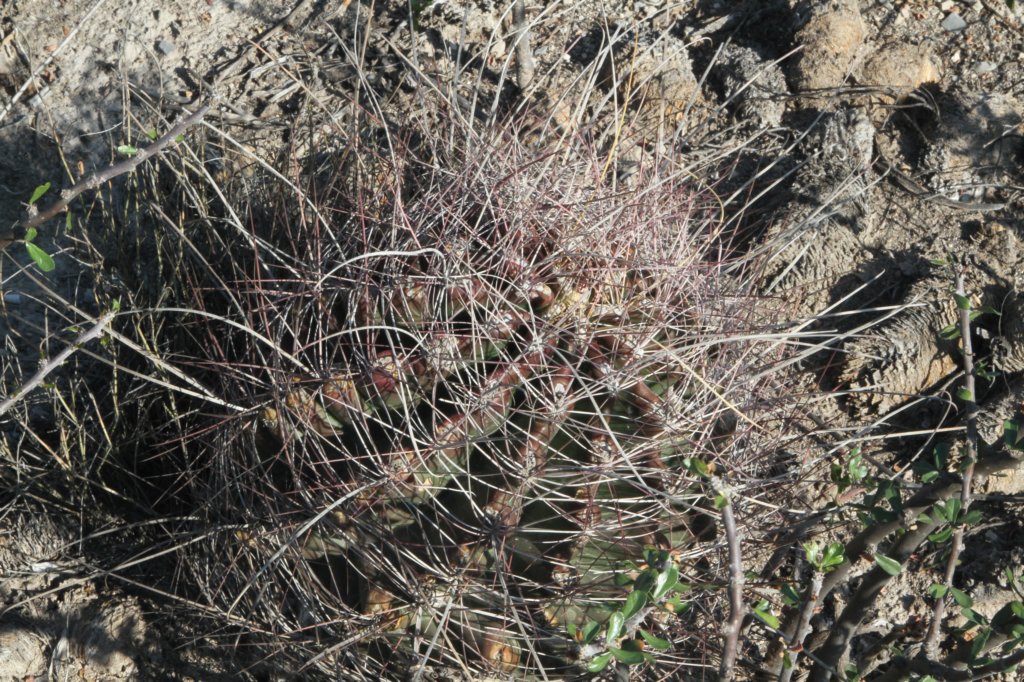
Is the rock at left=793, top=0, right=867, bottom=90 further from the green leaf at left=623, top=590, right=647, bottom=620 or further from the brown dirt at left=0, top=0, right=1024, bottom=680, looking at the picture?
the green leaf at left=623, top=590, right=647, bottom=620

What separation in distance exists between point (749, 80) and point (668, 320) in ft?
3.99

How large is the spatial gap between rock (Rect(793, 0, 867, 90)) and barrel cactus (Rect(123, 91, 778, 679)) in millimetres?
1094

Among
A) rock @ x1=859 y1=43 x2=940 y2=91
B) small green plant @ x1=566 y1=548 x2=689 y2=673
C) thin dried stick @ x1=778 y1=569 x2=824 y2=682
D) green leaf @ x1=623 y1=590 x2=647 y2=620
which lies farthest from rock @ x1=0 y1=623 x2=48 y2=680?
rock @ x1=859 y1=43 x2=940 y2=91

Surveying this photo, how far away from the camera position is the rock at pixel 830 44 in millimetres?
2775

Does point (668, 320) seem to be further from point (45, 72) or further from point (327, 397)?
point (45, 72)

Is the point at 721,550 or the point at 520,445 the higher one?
the point at 520,445

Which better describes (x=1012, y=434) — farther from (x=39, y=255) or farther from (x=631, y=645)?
(x=39, y=255)

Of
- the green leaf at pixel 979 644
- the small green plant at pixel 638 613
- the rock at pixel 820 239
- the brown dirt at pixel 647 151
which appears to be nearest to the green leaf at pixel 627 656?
the small green plant at pixel 638 613

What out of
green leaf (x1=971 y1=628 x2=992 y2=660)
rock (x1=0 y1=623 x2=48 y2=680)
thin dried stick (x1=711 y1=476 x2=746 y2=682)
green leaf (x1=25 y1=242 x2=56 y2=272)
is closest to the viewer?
thin dried stick (x1=711 y1=476 x2=746 y2=682)

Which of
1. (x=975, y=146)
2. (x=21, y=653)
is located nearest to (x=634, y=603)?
(x=21, y=653)

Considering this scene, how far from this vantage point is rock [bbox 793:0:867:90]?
109 inches

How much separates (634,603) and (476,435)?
1.48 feet

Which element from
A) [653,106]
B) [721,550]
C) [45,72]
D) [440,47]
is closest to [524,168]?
[721,550]

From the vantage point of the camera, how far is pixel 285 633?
6.30 feet
